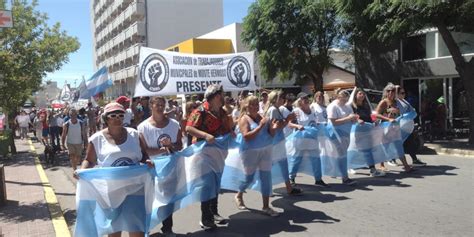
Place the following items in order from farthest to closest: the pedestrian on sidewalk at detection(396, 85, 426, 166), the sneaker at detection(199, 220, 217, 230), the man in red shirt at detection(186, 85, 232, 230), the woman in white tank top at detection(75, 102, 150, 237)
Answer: the pedestrian on sidewalk at detection(396, 85, 426, 166) < the sneaker at detection(199, 220, 217, 230) < the man in red shirt at detection(186, 85, 232, 230) < the woman in white tank top at detection(75, 102, 150, 237)

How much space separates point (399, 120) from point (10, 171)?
998 cm

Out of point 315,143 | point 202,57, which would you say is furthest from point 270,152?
point 202,57

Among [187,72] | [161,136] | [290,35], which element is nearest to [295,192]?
[161,136]

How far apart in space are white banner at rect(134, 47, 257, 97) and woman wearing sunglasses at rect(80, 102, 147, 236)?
5251mm

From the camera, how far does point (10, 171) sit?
12391 mm

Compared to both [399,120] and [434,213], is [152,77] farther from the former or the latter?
[434,213]

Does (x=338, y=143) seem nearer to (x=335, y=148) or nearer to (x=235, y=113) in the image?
(x=335, y=148)

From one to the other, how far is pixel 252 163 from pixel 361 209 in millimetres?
1712

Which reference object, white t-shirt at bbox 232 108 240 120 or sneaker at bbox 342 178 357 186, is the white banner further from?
sneaker at bbox 342 178 357 186

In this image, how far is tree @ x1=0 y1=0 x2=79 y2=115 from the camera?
12.7 m

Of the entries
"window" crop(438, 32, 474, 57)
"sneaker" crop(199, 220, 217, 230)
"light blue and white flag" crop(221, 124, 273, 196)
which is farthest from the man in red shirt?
"window" crop(438, 32, 474, 57)

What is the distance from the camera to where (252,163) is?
644 cm

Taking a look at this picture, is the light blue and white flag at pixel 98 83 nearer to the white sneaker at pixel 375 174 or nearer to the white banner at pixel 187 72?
the white banner at pixel 187 72

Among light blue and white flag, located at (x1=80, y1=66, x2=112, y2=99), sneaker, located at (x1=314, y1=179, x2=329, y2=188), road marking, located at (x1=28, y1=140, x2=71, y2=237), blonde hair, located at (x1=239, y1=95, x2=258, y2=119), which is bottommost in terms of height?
road marking, located at (x1=28, y1=140, x2=71, y2=237)
